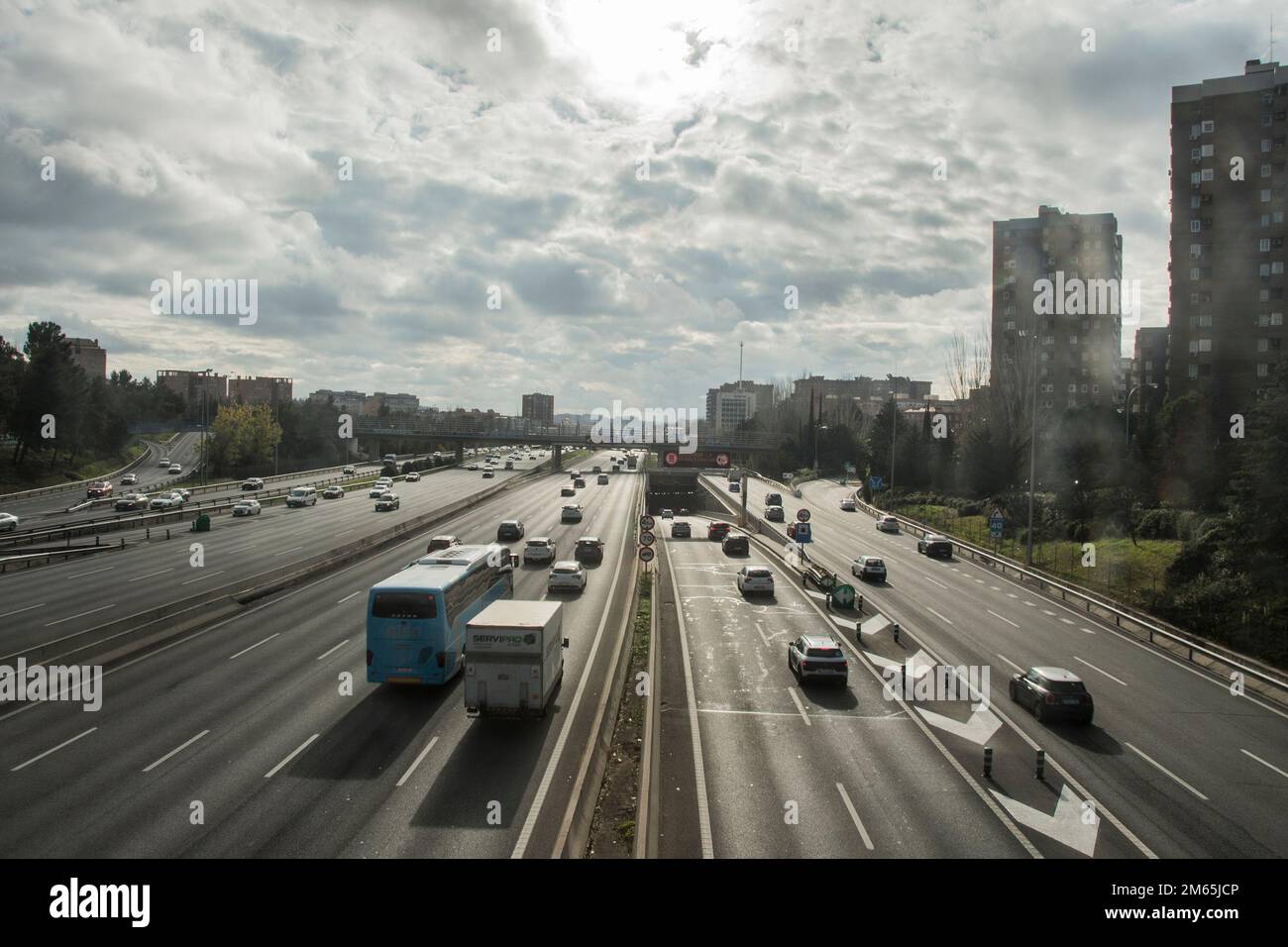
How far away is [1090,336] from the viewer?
331 ft

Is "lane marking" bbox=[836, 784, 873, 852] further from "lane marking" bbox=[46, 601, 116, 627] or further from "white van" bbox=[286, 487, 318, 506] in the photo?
"white van" bbox=[286, 487, 318, 506]

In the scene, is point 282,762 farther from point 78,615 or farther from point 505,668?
point 78,615

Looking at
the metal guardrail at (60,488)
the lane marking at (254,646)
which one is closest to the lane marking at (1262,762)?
the lane marking at (254,646)

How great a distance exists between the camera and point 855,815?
41.1ft

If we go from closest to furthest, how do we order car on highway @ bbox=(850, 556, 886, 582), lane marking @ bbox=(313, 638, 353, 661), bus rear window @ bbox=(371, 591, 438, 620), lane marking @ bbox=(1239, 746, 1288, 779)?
1. lane marking @ bbox=(1239, 746, 1288, 779)
2. bus rear window @ bbox=(371, 591, 438, 620)
3. lane marking @ bbox=(313, 638, 353, 661)
4. car on highway @ bbox=(850, 556, 886, 582)

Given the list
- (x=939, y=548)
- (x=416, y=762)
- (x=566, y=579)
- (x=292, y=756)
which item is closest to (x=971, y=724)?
(x=416, y=762)

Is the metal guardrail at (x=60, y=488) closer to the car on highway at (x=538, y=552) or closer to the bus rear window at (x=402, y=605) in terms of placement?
the car on highway at (x=538, y=552)

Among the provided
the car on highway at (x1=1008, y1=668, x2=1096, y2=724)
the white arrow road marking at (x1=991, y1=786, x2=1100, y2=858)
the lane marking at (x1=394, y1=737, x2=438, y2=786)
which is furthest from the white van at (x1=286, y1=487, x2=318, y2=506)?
the white arrow road marking at (x1=991, y1=786, x2=1100, y2=858)

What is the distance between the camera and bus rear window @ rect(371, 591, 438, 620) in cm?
1795

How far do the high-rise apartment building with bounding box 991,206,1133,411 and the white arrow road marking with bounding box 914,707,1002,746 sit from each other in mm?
86361

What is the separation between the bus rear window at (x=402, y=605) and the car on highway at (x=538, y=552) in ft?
71.6

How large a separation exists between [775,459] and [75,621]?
108 meters

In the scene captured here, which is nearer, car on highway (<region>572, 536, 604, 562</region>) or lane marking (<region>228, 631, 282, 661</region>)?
lane marking (<region>228, 631, 282, 661</region>)
